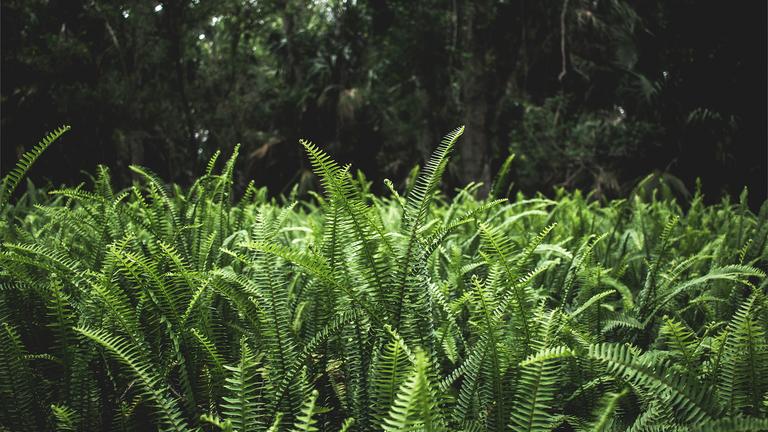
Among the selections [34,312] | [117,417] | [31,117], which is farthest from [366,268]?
[31,117]

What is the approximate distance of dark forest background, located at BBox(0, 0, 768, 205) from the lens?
5605 millimetres

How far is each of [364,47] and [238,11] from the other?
4672 mm

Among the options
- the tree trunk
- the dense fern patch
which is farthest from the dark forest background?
the dense fern patch

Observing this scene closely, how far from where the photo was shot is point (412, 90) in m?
9.85

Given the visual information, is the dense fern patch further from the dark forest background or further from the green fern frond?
the dark forest background

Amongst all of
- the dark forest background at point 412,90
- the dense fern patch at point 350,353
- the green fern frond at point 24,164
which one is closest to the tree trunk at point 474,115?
the dark forest background at point 412,90

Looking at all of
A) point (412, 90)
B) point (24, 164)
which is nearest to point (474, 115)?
point (412, 90)

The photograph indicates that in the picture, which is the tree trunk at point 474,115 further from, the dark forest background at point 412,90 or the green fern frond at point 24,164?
the green fern frond at point 24,164

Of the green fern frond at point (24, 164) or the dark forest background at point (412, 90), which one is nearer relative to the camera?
the green fern frond at point (24, 164)

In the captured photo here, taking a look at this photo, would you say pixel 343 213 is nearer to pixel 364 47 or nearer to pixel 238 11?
pixel 238 11

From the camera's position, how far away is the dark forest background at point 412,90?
561cm

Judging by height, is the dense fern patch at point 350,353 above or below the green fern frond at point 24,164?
below

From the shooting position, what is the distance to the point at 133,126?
20.7ft

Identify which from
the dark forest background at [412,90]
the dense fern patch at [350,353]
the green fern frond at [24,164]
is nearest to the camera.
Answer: the dense fern patch at [350,353]
